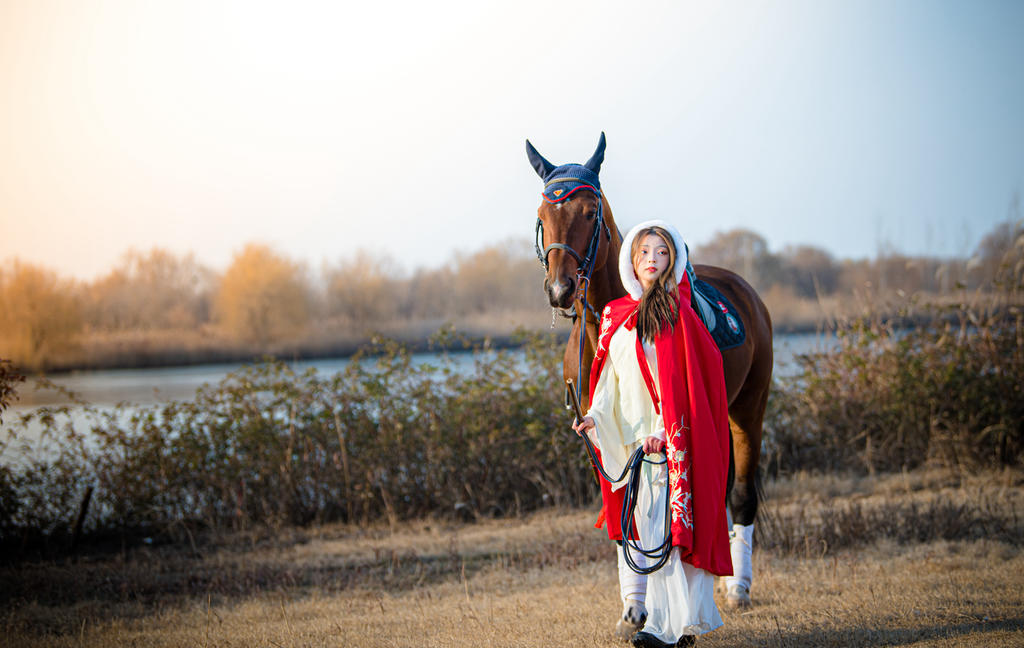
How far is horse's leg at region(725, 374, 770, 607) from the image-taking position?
14.1ft

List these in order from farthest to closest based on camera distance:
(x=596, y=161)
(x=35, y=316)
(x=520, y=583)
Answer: (x=35, y=316)
(x=520, y=583)
(x=596, y=161)

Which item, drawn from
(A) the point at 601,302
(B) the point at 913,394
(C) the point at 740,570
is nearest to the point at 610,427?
(A) the point at 601,302

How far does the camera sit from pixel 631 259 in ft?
11.1

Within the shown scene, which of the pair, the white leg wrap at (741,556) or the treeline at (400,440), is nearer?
the white leg wrap at (741,556)

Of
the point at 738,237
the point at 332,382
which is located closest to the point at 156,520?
the point at 332,382

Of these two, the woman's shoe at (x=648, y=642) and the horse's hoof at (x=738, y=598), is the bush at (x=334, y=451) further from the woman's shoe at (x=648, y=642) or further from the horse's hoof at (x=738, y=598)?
the woman's shoe at (x=648, y=642)

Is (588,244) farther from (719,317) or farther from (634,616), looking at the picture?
(634,616)

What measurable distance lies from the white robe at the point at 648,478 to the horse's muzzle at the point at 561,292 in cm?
32

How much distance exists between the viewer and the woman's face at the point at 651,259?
3291mm

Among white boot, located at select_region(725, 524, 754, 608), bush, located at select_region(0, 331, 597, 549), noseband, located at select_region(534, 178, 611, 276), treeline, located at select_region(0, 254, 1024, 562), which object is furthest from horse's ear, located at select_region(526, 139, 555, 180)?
treeline, located at select_region(0, 254, 1024, 562)

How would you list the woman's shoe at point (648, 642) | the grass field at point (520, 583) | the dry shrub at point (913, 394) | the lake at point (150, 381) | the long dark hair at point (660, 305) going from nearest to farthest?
the woman's shoe at point (648, 642), the long dark hair at point (660, 305), the grass field at point (520, 583), the dry shrub at point (913, 394), the lake at point (150, 381)

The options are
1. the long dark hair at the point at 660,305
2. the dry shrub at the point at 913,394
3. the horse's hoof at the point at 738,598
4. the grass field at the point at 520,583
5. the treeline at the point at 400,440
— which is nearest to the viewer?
the long dark hair at the point at 660,305

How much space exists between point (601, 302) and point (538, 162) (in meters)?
0.77

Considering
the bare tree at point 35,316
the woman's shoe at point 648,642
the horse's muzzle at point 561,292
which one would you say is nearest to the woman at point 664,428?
the woman's shoe at point 648,642
